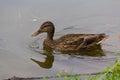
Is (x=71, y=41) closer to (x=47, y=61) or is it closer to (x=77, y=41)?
(x=77, y=41)

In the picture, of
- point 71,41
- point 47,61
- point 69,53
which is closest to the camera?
point 47,61

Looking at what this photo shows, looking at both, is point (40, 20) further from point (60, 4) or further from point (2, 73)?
point (2, 73)

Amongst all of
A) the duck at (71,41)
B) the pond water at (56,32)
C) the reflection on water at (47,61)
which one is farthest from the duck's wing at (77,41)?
the reflection on water at (47,61)

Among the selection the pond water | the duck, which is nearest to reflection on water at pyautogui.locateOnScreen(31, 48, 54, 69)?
the pond water

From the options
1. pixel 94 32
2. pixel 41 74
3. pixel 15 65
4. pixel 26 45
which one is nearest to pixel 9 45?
pixel 26 45

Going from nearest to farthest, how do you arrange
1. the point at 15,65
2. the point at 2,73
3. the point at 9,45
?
the point at 2,73 → the point at 15,65 → the point at 9,45

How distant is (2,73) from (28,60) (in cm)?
94

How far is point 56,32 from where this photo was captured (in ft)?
35.3

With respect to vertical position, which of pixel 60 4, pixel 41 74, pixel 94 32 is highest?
pixel 60 4

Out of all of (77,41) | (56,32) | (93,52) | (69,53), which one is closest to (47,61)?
(69,53)

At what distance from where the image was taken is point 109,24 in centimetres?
1069

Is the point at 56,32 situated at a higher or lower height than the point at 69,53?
higher

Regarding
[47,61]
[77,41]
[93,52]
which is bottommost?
[47,61]

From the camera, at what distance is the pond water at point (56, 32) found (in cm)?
814
